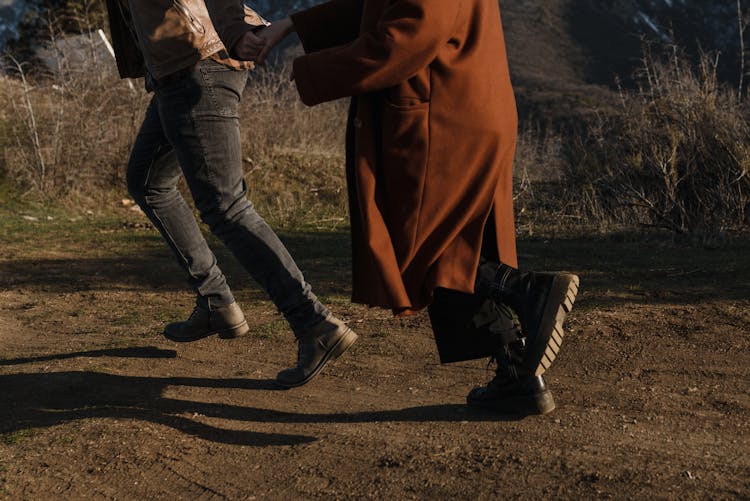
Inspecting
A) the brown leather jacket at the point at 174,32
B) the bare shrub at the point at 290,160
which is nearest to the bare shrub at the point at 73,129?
the bare shrub at the point at 290,160

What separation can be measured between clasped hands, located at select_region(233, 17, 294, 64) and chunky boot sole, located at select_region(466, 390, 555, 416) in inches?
54.7

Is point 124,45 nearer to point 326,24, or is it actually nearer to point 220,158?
point 220,158

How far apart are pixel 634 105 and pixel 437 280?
7.84 metres

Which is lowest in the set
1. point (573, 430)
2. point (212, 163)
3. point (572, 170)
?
point (572, 170)

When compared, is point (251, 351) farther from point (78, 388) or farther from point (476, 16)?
point (476, 16)

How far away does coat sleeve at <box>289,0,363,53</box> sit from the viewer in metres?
2.85

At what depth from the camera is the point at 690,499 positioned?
2344 millimetres

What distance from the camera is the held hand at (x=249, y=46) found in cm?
294

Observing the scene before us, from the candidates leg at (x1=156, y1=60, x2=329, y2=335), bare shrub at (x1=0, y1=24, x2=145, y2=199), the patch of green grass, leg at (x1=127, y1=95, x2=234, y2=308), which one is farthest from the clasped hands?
bare shrub at (x1=0, y1=24, x2=145, y2=199)

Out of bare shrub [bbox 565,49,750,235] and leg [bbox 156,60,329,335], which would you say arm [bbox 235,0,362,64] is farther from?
bare shrub [bbox 565,49,750,235]

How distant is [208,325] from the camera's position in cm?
379

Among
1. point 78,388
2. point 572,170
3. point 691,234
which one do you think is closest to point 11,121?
point 572,170

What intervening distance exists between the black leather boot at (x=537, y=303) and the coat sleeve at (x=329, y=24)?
35.8 inches

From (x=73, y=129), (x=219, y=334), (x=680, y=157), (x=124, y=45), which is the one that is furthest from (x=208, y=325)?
(x=73, y=129)
